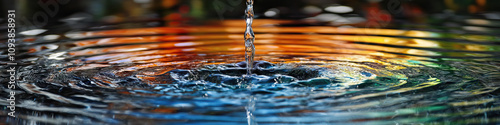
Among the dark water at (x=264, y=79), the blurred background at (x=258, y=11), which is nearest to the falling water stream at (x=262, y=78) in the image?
the dark water at (x=264, y=79)

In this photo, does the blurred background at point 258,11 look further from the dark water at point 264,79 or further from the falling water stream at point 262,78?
the dark water at point 264,79

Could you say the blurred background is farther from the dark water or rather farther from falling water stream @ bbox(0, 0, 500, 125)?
the dark water

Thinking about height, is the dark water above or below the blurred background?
below

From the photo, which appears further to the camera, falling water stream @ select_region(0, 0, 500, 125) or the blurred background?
the blurred background

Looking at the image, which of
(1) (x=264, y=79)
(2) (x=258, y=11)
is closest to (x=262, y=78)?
(1) (x=264, y=79)

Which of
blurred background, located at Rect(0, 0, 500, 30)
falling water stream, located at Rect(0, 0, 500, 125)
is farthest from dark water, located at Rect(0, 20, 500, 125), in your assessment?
blurred background, located at Rect(0, 0, 500, 30)

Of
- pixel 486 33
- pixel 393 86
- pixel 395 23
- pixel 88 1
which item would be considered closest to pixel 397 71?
pixel 393 86

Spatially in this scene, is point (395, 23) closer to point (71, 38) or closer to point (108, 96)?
point (71, 38)
